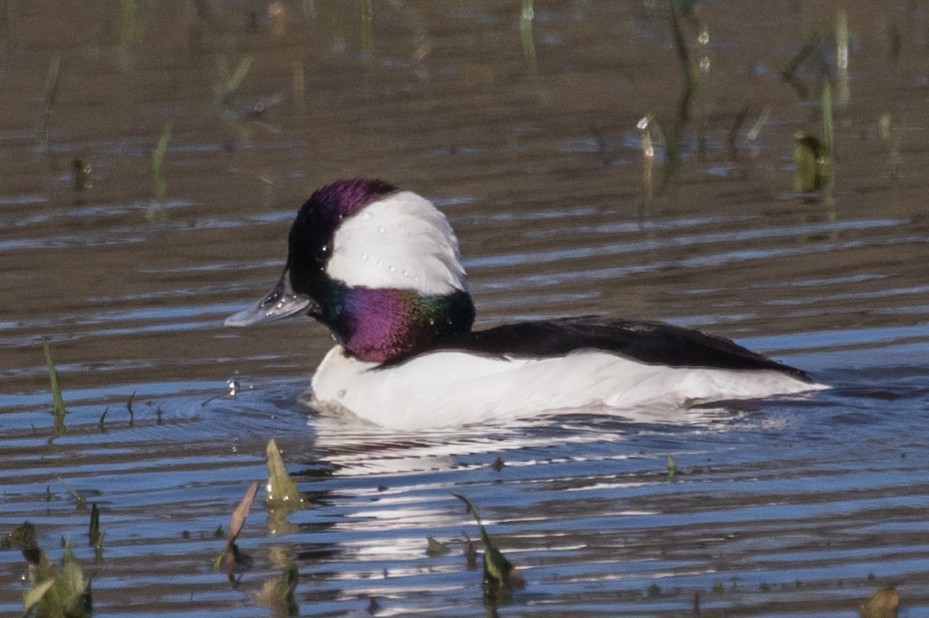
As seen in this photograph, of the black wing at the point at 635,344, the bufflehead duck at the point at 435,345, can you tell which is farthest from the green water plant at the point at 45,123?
the black wing at the point at 635,344

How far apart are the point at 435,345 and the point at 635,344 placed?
38.6 inches

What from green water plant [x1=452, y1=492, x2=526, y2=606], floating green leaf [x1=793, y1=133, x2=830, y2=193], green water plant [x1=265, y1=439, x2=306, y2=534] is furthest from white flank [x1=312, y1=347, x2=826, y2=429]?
floating green leaf [x1=793, y1=133, x2=830, y2=193]

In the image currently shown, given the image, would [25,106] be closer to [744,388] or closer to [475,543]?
[744,388]

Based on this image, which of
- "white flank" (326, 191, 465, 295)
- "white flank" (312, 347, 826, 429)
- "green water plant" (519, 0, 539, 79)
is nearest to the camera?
"white flank" (312, 347, 826, 429)

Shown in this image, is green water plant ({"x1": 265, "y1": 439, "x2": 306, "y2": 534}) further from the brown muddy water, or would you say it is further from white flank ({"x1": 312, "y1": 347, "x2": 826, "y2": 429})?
white flank ({"x1": 312, "y1": 347, "x2": 826, "y2": 429})

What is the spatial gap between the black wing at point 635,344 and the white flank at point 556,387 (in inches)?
1.3

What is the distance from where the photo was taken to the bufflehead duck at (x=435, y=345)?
7809 millimetres

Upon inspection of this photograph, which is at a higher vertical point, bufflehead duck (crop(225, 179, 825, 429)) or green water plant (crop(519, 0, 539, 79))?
green water plant (crop(519, 0, 539, 79))

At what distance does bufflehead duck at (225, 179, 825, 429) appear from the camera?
7809 millimetres

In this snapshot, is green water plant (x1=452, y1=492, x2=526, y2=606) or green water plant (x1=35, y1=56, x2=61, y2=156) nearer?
green water plant (x1=452, y1=492, x2=526, y2=606)

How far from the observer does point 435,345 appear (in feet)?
27.6

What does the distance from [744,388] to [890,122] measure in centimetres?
561

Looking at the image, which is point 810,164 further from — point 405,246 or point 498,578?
point 498,578

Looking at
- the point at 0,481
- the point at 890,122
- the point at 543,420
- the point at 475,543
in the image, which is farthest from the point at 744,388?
the point at 890,122
